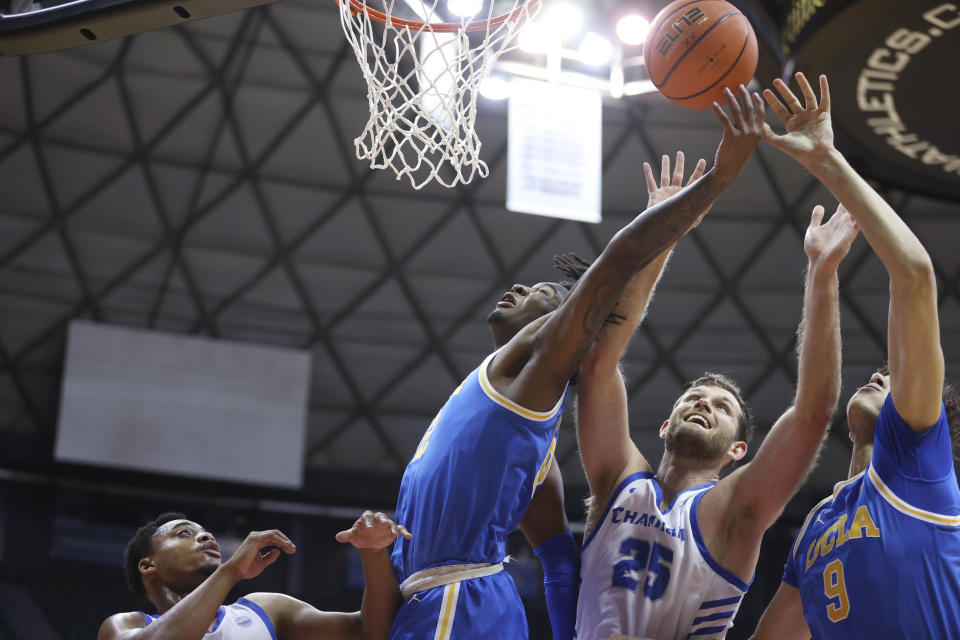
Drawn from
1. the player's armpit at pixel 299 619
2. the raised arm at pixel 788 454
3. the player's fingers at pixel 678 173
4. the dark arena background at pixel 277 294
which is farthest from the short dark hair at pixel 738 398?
the dark arena background at pixel 277 294

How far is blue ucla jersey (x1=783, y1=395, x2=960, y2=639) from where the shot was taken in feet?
11.9

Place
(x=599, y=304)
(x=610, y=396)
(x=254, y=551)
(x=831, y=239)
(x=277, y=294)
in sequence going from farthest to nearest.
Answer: (x=277, y=294) < (x=610, y=396) < (x=831, y=239) < (x=254, y=551) < (x=599, y=304)

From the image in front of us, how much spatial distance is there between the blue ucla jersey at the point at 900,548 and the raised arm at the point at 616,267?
39.3 inches

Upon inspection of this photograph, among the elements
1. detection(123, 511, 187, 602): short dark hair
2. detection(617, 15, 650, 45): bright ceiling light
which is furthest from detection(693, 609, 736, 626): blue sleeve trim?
detection(617, 15, 650, 45): bright ceiling light

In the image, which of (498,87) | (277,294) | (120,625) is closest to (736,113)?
(120,625)

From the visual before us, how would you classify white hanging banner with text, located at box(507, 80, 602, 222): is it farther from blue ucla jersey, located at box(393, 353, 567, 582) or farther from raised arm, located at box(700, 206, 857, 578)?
blue ucla jersey, located at box(393, 353, 567, 582)

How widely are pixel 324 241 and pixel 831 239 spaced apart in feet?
40.5

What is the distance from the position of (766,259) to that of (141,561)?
43.7 feet

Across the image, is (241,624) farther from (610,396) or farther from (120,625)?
(610,396)

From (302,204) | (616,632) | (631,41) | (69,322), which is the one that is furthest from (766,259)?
(616,632)

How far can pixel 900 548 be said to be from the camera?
12.1 feet

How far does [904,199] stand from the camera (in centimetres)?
1579

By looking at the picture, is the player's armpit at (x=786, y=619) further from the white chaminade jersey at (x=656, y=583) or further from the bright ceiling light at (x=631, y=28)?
the bright ceiling light at (x=631, y=28)

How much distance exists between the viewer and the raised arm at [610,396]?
14.9 feet
